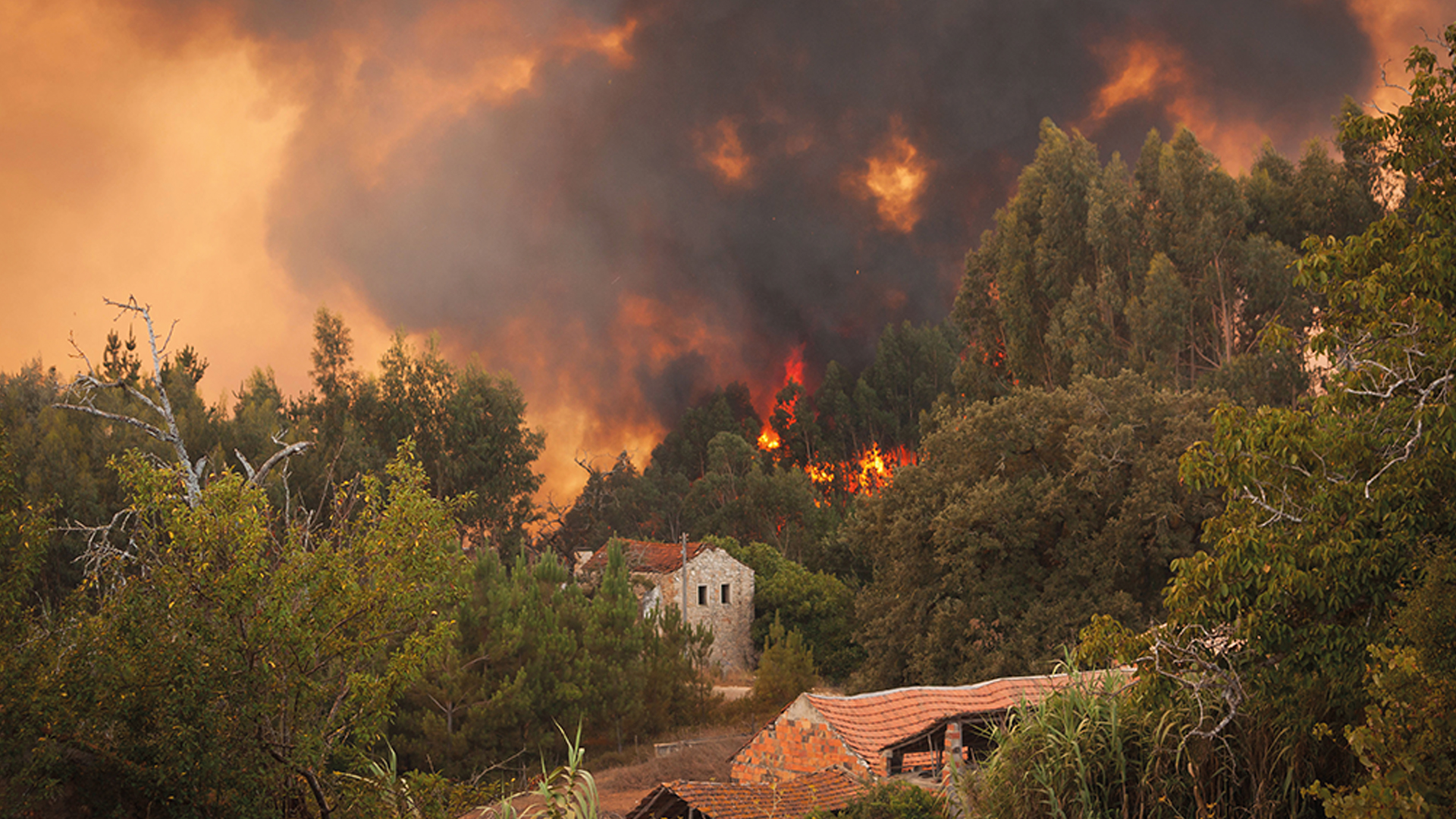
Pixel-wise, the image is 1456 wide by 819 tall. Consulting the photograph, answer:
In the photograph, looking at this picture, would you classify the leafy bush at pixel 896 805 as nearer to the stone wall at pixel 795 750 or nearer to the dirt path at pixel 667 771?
the stone wall at pixel 795 750

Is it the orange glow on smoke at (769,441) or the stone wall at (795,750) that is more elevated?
the orange glow on smoke at (769,441)

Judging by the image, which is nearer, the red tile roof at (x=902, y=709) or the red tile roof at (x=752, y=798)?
the red tile roof at (x=752, y=798)

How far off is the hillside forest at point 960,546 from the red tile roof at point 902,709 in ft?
18.1

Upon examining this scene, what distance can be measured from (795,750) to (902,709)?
1.90 meters

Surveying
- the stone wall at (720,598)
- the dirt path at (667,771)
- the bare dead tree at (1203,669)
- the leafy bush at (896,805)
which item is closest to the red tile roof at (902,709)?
the leafy bush at (896,805)

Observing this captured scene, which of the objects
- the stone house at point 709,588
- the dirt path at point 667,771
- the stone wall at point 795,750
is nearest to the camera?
the stone wall at point 795,750

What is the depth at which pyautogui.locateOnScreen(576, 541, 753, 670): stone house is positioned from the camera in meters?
41.1

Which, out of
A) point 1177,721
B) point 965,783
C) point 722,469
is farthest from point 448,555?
point 722,469

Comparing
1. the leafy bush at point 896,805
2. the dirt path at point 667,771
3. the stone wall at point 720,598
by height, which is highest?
the stone wall at point 720,598

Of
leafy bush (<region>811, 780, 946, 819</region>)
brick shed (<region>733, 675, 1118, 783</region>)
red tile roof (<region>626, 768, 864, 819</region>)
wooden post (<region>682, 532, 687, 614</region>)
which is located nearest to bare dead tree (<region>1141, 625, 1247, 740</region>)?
leafy bush (<region>811, 780, 946, 819</region>)

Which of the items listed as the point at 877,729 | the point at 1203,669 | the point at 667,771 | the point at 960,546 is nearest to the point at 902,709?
the point at 877,729

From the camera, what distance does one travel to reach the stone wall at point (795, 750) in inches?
626

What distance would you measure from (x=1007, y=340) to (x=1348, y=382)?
3047cm

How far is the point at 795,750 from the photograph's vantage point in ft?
54.3
